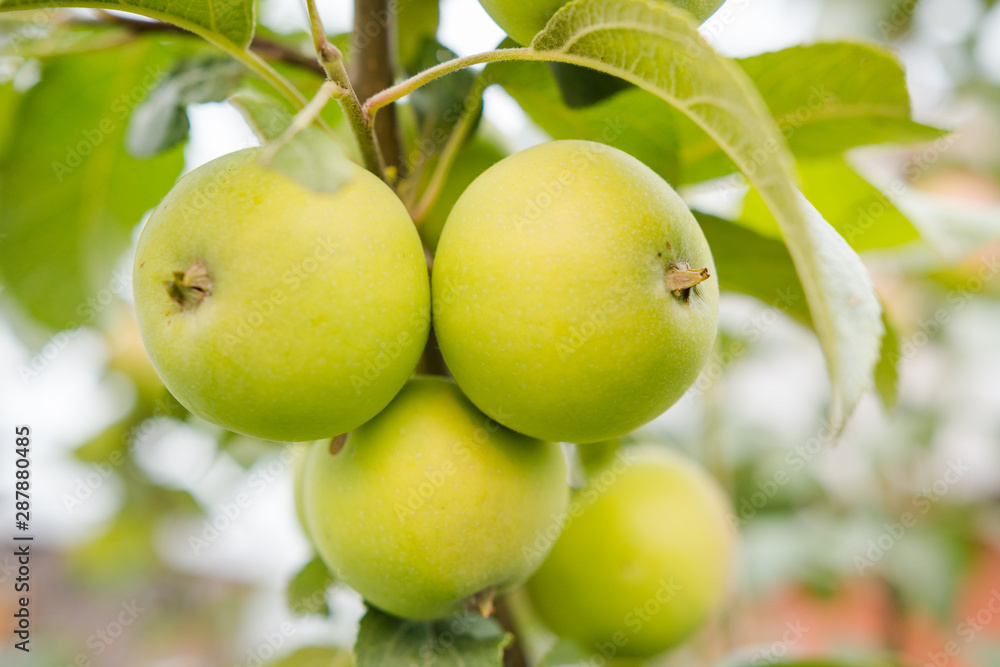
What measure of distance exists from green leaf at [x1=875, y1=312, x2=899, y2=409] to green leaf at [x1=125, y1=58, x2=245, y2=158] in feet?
2.13

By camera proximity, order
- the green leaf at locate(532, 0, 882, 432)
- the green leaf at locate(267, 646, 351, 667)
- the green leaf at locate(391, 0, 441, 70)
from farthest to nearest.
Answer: the green leaf at locate(267, 646, 351, 667) < the green leaf at locate(391, 0, 441, 70) < the green leaf at locate(532, 0, 882, 432)

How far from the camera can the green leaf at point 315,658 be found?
3.25 feet

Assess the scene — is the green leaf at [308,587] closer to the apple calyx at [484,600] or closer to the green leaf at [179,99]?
the apple calyx at [484,600]

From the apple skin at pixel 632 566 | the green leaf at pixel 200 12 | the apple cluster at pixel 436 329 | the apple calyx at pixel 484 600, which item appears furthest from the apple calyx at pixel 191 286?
the apple skin at pixel 632 566

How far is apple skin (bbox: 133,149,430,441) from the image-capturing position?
1.55 feet

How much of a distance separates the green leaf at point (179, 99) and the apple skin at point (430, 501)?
13.1 inches

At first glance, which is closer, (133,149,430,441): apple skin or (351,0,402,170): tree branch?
(133,149,430,441): apple skin

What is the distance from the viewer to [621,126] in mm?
740

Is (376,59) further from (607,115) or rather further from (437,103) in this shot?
(607,115)

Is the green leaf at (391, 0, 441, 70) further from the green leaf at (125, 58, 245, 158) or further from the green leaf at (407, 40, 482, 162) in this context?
the green leaf at (125, 58, 245, 158)

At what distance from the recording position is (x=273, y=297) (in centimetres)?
47

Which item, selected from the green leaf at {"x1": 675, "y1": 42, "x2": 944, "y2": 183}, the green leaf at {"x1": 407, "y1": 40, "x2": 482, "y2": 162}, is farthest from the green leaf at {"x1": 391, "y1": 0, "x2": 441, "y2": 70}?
the green leaf at {"x1": 675, "y1": 42, "x2": 944, "y2": 183}

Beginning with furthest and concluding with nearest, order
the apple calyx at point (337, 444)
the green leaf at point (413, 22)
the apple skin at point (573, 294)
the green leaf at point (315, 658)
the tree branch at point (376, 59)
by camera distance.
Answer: the green leaf at point (315, 658), the green leaf at point (413, 22), the tree branch at point (376, 59), the apple calyx at point (337, 444), the apple skin at point (573, 294)

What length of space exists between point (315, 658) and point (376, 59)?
75 cm
